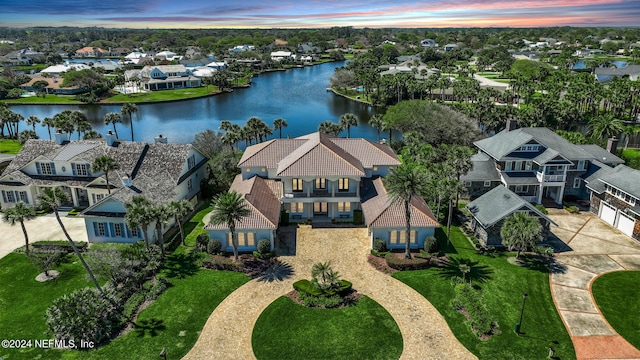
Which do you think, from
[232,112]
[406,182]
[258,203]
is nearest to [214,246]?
[258,203]

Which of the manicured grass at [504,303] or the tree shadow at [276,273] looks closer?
the manicured grass at [504,303]

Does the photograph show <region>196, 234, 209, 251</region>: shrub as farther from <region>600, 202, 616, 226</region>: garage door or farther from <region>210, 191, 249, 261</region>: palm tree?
<region>600, 202, 616, 226</region>: garage door

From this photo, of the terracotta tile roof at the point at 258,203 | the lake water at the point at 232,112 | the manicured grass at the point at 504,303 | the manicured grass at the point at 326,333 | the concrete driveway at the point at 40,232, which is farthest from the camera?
the lake water at the point at 232,112

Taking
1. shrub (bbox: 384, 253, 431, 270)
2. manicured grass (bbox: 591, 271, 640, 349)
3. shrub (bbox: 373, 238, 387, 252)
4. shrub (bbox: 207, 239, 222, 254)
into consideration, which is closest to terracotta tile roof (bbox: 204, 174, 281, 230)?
shrub (bbox: 207, 239, 222, 254)

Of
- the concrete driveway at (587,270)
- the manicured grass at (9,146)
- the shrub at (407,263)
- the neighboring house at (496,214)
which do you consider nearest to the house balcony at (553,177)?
the concrete driveway at (587,270)

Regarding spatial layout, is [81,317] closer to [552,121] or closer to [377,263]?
[377,263]

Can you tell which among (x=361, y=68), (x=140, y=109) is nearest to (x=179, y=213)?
(x=140, y=109)

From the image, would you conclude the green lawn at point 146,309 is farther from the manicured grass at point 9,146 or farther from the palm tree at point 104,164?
the manicured grass at point 9,146
